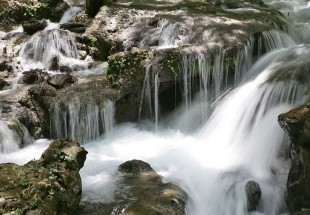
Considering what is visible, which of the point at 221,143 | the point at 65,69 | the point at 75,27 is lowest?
the point at 221,143

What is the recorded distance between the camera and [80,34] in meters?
11.8

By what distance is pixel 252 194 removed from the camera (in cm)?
605

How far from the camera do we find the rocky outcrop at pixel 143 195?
18.5ft

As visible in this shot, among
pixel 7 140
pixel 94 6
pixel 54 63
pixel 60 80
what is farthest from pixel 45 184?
pixel 94 6

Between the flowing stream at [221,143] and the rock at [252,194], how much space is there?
0.24ft

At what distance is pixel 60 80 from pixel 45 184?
454cm

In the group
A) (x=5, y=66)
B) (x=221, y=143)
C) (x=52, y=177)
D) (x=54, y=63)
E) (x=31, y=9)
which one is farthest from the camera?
(x=31, y=9)

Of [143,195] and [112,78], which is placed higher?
[112,78]

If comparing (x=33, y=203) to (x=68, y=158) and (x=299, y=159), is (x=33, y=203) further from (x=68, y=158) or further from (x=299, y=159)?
(x=299, y=159)

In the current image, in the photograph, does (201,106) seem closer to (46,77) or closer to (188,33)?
(188,33)

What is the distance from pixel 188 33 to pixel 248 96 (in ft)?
9.12

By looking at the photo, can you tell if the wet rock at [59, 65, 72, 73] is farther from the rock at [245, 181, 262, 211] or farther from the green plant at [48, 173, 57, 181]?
the rock at [245, 181, 262, 211]

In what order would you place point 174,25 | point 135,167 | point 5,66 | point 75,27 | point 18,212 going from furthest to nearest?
1. point 75,27
2. point 5,66
3. point 174,25
4. point 135,167
5. point 18,212

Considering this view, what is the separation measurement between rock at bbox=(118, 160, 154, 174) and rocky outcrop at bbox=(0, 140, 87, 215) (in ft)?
3.48
